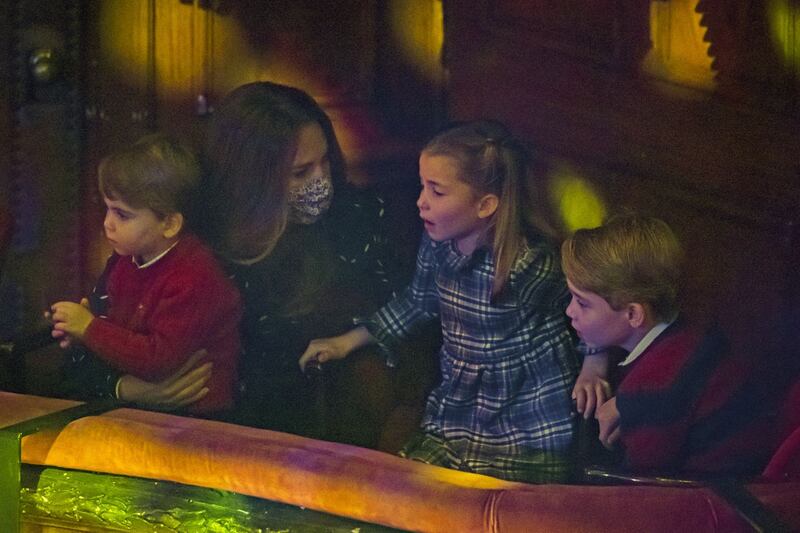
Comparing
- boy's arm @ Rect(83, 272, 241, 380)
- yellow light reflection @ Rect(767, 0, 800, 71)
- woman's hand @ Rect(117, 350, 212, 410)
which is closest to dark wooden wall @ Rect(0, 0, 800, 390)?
yellow light reflection @ Rect(767, 0, 800, 71)

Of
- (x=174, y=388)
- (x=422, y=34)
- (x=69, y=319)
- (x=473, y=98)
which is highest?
(x=422, y=34)

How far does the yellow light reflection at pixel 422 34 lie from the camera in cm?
279

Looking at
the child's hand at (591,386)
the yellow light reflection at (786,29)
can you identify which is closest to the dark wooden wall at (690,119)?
the yellow light reflection at (786,29)

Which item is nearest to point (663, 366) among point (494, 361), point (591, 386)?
point (591, 386)

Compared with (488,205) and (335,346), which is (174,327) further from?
(488,205)

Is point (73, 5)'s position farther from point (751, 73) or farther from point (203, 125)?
point (751, 73)

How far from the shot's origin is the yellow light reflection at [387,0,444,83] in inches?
110

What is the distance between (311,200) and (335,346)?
0.39m

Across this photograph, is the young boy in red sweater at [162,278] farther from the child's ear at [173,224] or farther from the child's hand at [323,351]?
the child's hand at [323,351]

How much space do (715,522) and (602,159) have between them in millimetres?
860

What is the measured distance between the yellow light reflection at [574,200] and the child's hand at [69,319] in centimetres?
139

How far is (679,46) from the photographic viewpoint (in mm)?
2586

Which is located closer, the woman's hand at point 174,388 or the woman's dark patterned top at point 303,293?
the woman's dark patterned top at point 303,293

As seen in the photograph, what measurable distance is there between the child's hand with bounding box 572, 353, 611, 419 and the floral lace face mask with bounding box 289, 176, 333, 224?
0.78 meters
